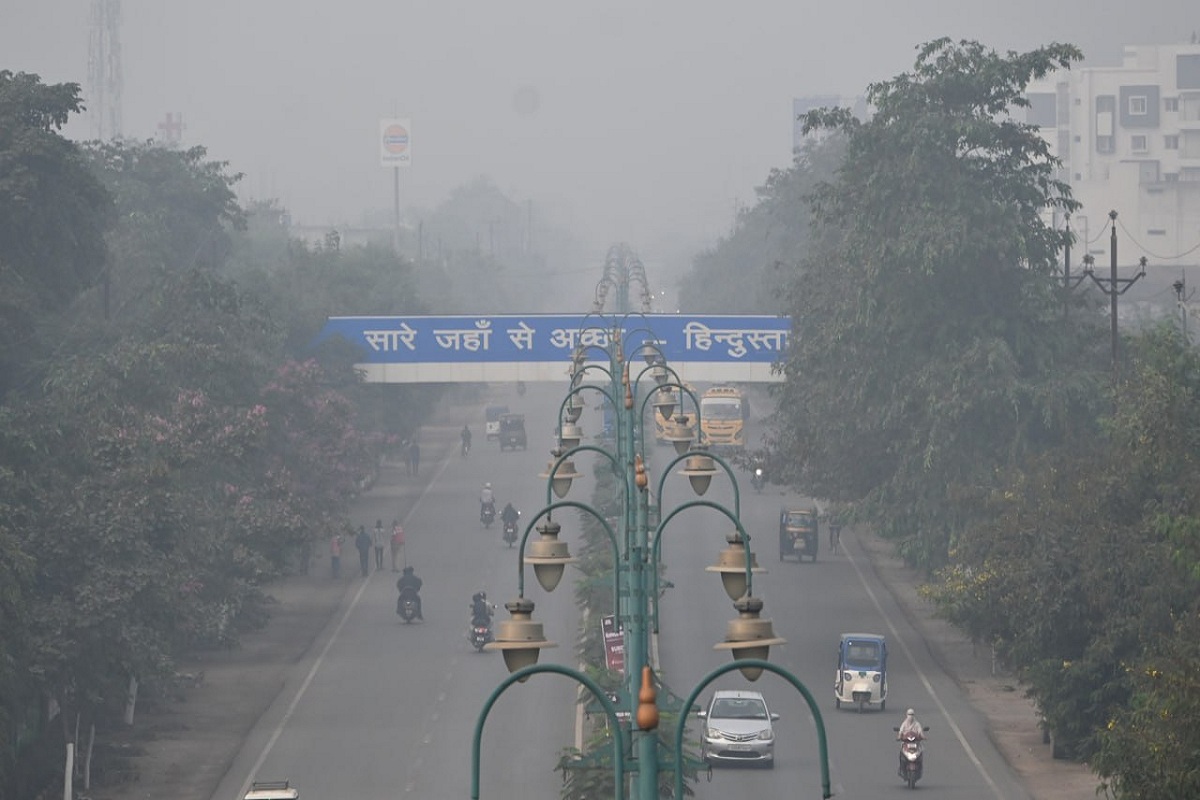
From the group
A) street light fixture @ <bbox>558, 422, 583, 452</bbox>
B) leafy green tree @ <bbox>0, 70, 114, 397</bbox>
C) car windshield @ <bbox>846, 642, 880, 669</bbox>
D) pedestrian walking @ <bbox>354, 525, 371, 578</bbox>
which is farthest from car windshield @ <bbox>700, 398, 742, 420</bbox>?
street light fixture @ <bbox>558, 422, 583, 452</bbox>

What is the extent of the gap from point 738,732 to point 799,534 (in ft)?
90.5

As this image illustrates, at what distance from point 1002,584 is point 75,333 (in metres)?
26.5

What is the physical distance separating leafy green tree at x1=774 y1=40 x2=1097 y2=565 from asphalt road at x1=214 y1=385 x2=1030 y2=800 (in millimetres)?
4294

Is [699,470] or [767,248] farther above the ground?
[767,248]

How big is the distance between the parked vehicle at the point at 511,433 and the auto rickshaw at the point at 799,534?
3024cm

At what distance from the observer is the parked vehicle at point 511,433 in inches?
3777

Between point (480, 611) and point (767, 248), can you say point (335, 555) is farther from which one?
point (767, 248)

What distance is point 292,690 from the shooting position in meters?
47.7

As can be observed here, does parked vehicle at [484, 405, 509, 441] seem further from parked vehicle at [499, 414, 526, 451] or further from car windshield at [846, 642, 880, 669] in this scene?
car windshield at [846, 642, 880, 669]

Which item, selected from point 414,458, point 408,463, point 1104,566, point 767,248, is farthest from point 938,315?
point 767,248

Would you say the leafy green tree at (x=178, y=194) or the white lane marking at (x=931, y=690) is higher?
the leafy green tree at (x=178, y=194)

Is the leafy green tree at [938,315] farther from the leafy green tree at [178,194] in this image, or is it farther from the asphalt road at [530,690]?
the leafy green tree at [178,194]

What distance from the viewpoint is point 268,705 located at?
151 feet

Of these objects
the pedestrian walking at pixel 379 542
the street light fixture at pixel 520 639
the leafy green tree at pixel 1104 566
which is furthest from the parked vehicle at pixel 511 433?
the street light fixture at pixel 520 639
